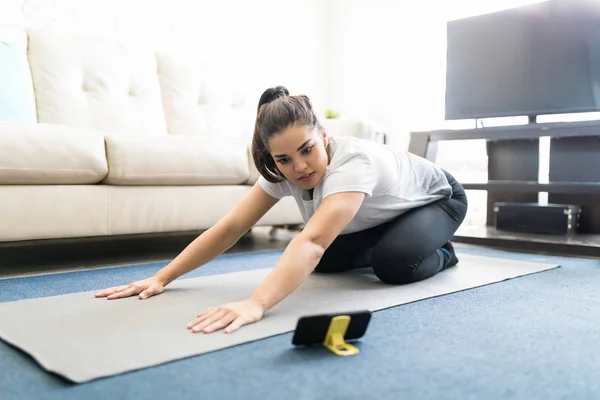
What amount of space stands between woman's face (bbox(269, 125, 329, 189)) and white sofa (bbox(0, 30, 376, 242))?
0.86m

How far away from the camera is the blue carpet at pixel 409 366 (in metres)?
0.80

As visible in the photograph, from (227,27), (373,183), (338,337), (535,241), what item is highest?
(227,27)

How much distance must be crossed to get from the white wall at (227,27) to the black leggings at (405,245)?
1718 mm

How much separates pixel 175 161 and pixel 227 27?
172cm

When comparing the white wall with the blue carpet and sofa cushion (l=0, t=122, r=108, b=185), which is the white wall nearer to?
sofa cushion (l=0, t=122, r=108, b=185)

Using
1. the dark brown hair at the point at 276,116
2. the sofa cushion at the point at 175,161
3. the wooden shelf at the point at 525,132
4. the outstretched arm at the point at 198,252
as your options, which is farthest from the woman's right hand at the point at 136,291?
the wooden shelf at the point at 525,132

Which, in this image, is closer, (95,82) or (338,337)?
(338,337)

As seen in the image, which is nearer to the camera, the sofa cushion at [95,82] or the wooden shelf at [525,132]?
the wooden shelf at [525,132]

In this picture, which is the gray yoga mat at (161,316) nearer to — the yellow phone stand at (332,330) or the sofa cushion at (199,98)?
the yellow phone stand at (332,330)

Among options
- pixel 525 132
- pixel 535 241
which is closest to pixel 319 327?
pixel 535 241

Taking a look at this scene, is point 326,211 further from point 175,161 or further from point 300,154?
point 175,161

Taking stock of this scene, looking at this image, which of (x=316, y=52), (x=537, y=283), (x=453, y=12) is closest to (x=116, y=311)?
(x=537, y=283)

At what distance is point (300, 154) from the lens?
4.10 feet

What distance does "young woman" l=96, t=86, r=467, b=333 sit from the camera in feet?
3.78
